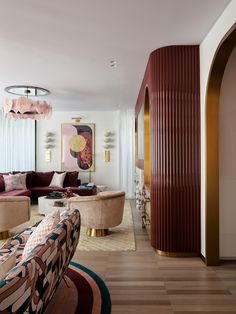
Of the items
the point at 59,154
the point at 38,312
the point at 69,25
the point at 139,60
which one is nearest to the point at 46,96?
the point at 59,154

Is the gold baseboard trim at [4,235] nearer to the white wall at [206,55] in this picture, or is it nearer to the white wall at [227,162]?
the white wall at [206,55]

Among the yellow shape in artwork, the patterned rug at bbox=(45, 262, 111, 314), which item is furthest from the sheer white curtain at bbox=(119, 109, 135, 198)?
the patterned rug at bbox=(45, 262, 111, 314)

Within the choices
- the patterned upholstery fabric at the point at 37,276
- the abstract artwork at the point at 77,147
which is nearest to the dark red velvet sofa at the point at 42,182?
the abstract artwork at the point at 77,147

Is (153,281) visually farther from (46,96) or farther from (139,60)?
(46,96)

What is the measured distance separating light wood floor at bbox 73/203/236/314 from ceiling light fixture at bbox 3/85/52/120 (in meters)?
3.06

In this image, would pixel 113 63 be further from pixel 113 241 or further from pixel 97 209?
pixel 113 241

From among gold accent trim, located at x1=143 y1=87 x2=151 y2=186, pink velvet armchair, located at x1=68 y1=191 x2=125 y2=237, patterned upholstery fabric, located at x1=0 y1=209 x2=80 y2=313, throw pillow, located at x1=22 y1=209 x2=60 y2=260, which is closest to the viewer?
patterned upholstery fabric, located at x1=0 y1=209 x2=80 y2=313

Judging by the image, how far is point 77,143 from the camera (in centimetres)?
865

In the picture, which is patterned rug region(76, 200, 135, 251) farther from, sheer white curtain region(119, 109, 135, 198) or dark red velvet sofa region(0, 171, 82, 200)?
sheer white curtain region(119, 109, 135, 198)

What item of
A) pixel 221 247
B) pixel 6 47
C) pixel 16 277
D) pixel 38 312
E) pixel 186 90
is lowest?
pixel 221 247

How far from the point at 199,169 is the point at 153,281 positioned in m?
1.52

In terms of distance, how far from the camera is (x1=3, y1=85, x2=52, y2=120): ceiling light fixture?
5453mm

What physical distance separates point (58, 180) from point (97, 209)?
11.8 ft

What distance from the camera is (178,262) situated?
11.6 ft
